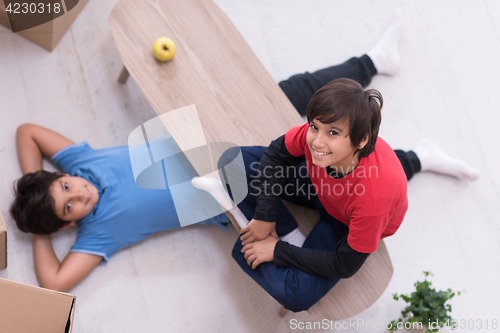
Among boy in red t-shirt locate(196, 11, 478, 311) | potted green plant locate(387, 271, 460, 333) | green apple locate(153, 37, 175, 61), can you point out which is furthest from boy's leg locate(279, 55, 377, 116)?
potted green plant locate(387, 271, 460, 333)

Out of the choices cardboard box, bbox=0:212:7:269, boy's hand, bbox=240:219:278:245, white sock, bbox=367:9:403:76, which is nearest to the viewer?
cardboard box, bbox=0:212:7:269

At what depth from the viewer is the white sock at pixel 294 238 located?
1.11 metres

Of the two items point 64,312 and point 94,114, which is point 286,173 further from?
point 94,114

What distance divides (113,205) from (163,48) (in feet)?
1.70

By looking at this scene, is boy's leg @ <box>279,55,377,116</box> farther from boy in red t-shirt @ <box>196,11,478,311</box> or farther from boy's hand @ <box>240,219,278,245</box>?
boy's hand @ <box>240,219,278,245</box>

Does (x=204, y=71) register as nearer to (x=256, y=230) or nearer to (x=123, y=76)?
(x=123, y=76)

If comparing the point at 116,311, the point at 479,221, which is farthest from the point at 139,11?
the point at 479,221

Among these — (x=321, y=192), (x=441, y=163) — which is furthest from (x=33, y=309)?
(x=441, y=163)

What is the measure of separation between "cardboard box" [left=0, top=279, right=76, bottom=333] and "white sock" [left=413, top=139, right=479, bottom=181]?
1.24 m

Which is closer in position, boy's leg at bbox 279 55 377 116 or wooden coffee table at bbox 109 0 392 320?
wooden coffee table at bbox 109 0 392 320

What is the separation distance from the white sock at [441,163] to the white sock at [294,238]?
598 mm

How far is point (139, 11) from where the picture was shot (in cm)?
116

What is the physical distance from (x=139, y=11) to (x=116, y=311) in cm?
99

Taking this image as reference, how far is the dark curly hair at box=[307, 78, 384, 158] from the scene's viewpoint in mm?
749
